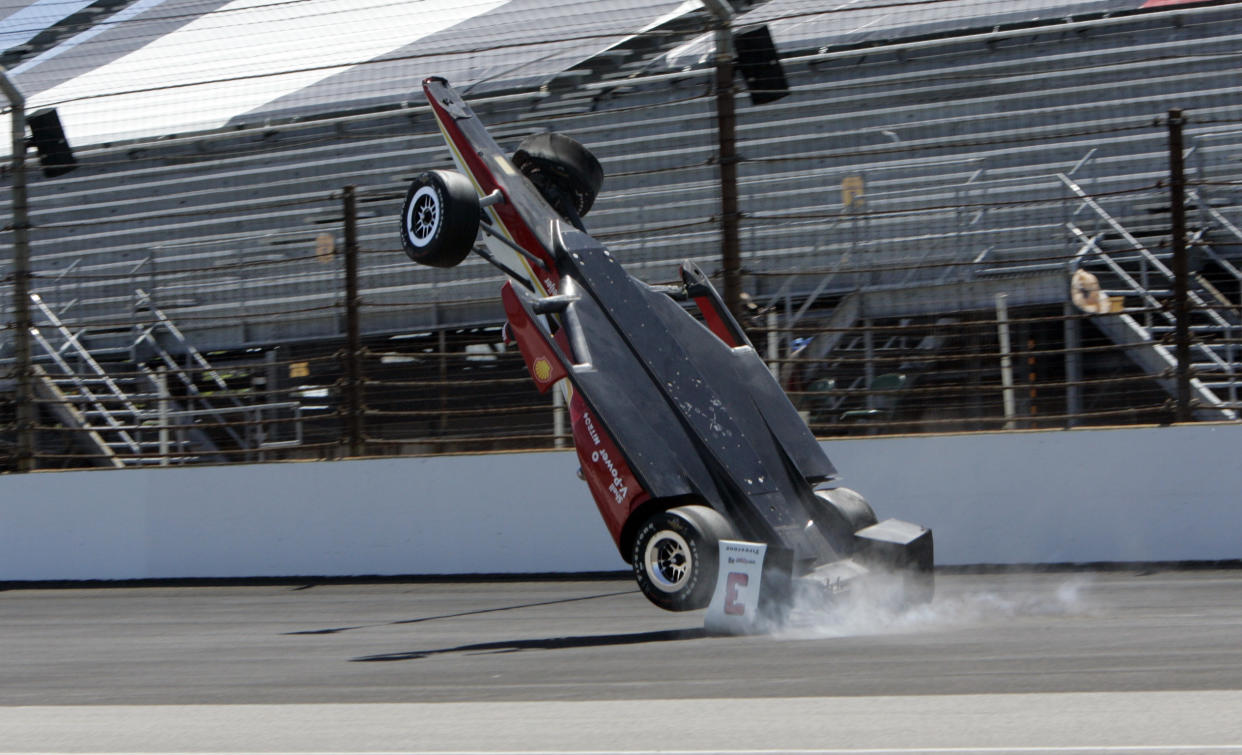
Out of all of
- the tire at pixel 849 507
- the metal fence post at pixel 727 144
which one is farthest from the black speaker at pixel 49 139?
the tire at pixel 849 507

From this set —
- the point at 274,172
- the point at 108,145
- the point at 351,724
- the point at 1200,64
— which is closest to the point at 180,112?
the point at 108,145

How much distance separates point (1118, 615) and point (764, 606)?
4.75 feet

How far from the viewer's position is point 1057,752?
334cm

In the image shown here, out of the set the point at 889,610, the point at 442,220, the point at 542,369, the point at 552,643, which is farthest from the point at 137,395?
the point at 889,610

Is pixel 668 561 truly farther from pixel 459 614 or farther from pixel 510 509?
pixel 510 509

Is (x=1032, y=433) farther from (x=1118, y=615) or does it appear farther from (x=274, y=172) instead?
(x=274, y=172)

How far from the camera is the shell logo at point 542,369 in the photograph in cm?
630

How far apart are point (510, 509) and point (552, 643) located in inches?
110

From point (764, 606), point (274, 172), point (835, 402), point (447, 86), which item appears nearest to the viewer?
point (764, 606)

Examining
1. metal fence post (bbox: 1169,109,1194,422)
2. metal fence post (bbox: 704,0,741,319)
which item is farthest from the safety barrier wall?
metal fence post (bbox: 704,0,741,319)

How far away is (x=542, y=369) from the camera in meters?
6.32

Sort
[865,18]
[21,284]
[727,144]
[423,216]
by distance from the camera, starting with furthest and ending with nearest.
A: 1. [21,284]
2. [865,18]
3. [727,144]
4. [423,216]

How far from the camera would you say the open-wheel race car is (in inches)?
225

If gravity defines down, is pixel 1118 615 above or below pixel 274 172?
below
